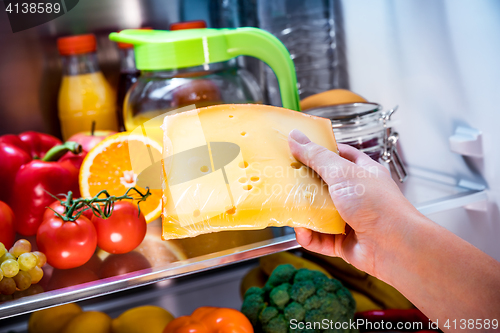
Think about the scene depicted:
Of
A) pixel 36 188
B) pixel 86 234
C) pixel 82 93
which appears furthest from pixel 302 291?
pixel 82 93

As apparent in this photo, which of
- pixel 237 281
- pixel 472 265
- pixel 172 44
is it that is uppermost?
pixel 172 44

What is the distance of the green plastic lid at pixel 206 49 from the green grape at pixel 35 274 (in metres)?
0.41

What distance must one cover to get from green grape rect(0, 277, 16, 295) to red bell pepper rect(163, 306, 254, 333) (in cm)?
31

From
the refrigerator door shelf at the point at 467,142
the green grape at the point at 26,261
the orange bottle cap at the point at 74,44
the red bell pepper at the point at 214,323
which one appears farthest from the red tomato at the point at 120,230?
the refrigerator door shelf at the point at 467,142

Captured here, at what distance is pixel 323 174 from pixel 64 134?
2.45 ft

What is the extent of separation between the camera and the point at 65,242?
0.62 meters

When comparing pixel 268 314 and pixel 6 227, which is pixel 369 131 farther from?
pixel 6 227

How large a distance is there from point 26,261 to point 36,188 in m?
0.19

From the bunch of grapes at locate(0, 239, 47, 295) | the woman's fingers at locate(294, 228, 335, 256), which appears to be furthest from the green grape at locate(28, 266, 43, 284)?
the woman's fingers at locate(294, 228, 335, 256)

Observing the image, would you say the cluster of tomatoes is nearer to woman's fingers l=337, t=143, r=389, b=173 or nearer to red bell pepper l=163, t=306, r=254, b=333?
red bell pepper l=163, t=306, r=254, b=333

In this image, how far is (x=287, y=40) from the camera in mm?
1120

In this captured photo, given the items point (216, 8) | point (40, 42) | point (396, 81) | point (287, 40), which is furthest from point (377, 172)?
point (40, 42)

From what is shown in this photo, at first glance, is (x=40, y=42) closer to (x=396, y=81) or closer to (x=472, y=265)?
(x=396, y=81)

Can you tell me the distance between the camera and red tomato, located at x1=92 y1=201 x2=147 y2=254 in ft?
2.16
